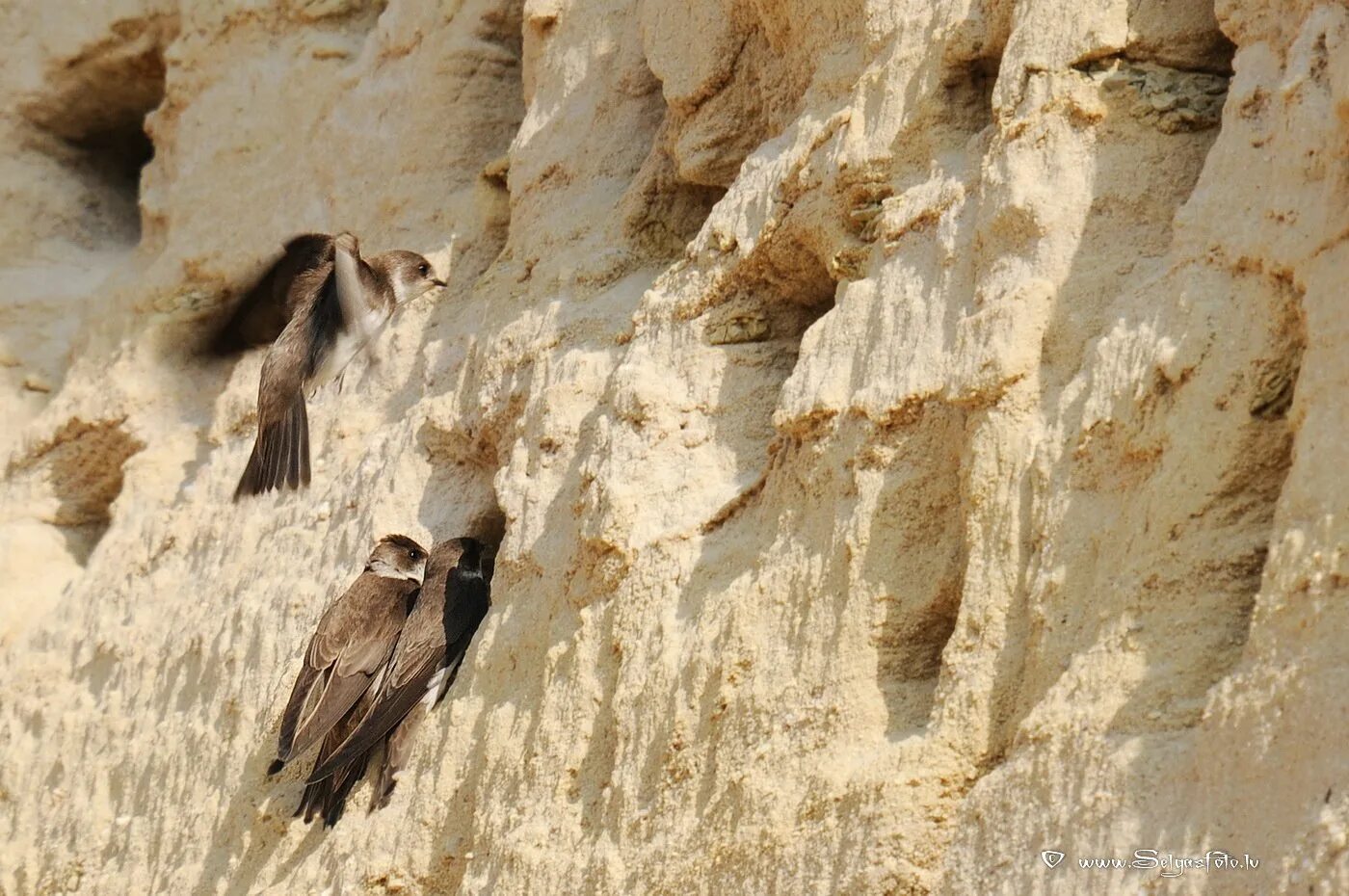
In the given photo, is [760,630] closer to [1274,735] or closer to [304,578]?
[1274,735]

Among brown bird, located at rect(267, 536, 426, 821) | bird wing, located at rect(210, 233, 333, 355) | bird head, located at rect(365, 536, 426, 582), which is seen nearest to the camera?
brown bird, located at rect(267, 536, 426, 821)

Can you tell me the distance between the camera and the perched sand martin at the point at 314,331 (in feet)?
15.8

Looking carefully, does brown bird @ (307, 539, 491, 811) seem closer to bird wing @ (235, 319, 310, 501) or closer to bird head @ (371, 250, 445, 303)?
bird wing @ (235, 319, 310, 501)

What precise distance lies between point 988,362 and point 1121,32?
2.03 ft

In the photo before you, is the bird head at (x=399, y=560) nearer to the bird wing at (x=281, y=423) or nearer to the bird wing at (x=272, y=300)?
the bird wing at (x=281, y=423)

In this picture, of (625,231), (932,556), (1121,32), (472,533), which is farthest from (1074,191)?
(472,533)

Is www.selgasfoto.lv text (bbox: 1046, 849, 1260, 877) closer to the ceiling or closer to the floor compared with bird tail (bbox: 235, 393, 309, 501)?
closer to the floor

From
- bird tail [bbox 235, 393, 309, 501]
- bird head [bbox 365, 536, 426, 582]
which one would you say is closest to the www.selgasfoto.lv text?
bird head [bbox 365, 536, 426, 582]

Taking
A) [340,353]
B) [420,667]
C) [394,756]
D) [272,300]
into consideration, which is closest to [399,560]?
[420,667]

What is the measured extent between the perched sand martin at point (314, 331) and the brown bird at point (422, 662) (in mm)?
734

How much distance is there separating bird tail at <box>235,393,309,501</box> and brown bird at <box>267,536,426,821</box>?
0.51 meters

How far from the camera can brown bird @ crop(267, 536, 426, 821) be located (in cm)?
402

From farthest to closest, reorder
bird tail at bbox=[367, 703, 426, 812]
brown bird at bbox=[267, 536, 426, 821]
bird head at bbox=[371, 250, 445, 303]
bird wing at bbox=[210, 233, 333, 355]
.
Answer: bird wing at bbox=[210, 233, 333, 355]
bird head at bbox=[371, 250, 445, 303]
brown bird at bbox=[267, 536, 426, 821]
bird tail at bbox=[367, 703, 426, 812]

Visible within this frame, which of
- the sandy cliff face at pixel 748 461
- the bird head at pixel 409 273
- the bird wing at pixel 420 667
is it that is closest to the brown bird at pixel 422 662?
the bird wing at pixel 420 667
